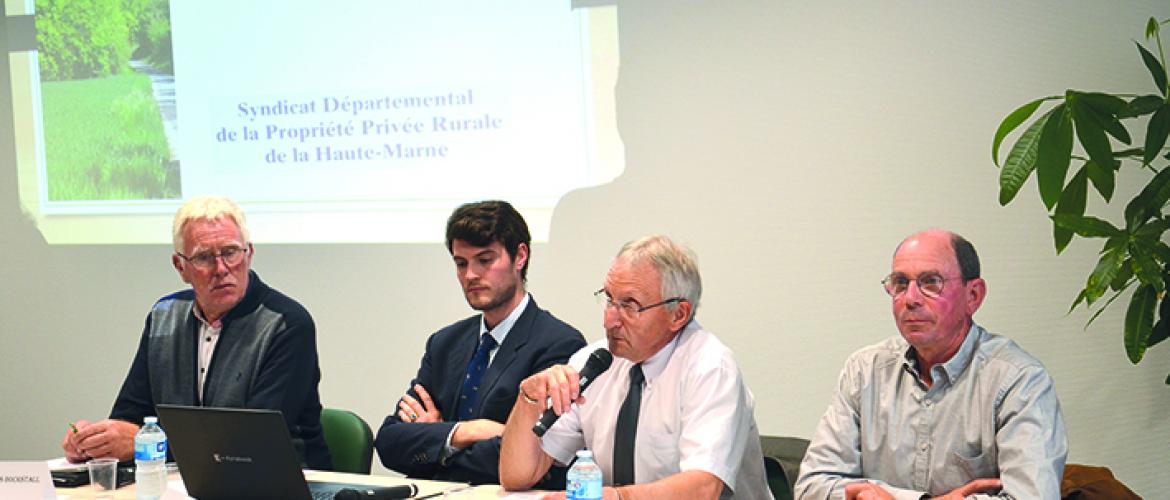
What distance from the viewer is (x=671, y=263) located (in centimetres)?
288

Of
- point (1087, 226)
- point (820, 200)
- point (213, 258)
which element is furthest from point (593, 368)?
point (820, 200)

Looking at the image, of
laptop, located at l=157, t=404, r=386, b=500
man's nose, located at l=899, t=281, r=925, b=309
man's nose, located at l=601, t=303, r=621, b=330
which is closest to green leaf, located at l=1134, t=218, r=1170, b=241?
man's nose, located at l=899, t=281, r=925, b=309

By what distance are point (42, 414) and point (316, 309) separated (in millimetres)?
1547

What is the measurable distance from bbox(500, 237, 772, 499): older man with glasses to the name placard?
1.04 meters

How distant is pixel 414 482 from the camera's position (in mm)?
3053

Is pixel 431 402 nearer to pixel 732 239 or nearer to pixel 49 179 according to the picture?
pixel 732 239

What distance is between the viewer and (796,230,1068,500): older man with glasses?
2.64m

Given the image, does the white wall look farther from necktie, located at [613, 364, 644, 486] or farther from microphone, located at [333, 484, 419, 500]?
microphone, located at [333, 484, 419, 500]

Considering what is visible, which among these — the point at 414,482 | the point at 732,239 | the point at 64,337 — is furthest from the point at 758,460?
the point at 64,337

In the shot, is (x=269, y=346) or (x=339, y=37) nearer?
(x=269, y=346)

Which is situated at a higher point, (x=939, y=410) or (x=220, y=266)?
(x=220, y=266)

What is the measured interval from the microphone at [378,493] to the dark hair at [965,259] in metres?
1.37

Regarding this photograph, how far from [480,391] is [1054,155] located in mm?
1595

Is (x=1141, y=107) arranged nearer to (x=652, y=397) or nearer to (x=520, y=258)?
(x=652, y=397)
